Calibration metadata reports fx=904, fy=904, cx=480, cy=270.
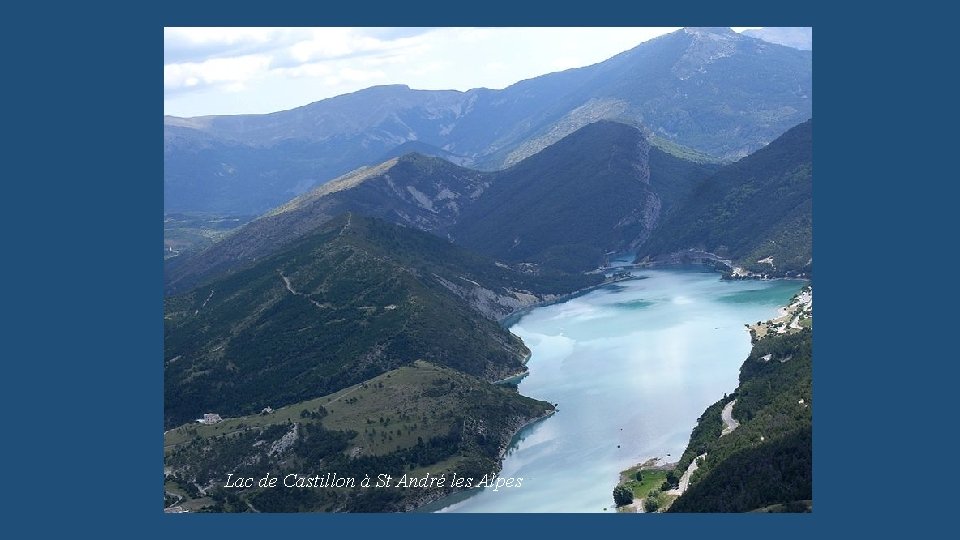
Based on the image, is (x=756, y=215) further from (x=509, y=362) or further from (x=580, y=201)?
(x=509, y=362)

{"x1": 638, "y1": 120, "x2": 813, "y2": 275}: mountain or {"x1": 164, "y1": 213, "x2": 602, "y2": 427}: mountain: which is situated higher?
{"x1": 638, "y1": 120, "x2": 813, "y2": 275}: mountain

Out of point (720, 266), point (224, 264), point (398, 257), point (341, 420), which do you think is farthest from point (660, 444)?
point (224, 264)

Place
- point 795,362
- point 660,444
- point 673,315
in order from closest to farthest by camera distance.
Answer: point 660,444 < point 795,362 < point 673,315

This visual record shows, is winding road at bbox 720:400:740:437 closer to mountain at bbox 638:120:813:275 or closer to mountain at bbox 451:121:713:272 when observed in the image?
mountain at bbox 638:120:813:275

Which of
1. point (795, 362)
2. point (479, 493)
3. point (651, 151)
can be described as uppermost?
point (651, 151)

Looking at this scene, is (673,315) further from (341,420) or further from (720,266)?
(341,420)

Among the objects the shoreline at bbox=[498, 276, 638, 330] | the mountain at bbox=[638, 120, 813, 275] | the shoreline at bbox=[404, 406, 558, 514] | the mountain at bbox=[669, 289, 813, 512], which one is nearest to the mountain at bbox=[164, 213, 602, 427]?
the shoreline at bbox=[498, 276, 638, 330]

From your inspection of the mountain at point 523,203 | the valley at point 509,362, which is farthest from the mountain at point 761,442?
the mountain at point 523,203
